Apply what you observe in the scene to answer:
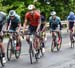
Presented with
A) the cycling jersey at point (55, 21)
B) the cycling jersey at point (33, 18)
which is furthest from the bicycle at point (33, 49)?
the cycling jersey at point (55, 21)

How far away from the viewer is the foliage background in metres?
28.9

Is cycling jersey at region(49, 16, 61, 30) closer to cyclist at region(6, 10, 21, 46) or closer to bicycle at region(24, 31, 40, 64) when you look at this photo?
cyclist at region(6, 10, 21, 46)

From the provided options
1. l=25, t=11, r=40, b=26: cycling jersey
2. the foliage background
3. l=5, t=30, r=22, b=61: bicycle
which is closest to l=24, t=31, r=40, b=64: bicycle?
l=25, t=11, r=40, b=26: cycling jersey

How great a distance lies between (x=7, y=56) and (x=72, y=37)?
5870 mm

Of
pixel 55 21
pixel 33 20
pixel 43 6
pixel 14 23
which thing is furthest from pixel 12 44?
pixel 43 6

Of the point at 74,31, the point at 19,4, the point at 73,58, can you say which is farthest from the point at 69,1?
the point at 73,58

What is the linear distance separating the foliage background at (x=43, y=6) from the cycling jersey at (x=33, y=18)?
11909mm

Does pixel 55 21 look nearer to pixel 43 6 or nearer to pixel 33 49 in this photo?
pixel 33 49

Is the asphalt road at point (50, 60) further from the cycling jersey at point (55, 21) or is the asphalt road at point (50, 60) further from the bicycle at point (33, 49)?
the cycling jersey at point (55, 21)

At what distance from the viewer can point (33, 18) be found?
15.7 meters

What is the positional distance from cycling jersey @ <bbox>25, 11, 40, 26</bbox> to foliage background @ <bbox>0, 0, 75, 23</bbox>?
469 inches

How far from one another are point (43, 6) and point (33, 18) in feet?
55.8

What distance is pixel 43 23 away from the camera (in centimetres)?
1906

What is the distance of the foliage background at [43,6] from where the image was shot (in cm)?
2894
